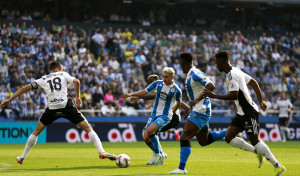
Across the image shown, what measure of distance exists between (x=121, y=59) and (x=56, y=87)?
64.1 feet

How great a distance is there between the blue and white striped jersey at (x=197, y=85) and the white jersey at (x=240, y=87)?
0.92 metres

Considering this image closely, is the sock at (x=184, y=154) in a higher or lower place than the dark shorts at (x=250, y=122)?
lower

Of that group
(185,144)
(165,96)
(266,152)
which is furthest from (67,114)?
(266,152)

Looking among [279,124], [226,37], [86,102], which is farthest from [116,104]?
[226,37]

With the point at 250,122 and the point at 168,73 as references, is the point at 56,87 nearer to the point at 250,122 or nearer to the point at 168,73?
the point at 168,73

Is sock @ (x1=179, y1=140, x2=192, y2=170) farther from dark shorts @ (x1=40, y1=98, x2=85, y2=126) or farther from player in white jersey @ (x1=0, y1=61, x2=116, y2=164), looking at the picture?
dark shorts @ (x1=40, y1=98, x2=85, y2=126)

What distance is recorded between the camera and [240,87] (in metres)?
10.9

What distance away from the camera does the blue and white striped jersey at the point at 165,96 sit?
539 inches

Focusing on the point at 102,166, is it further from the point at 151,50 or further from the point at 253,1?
the point at 253,1

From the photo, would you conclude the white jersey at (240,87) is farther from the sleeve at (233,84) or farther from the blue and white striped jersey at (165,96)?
the blue and white striped jersey at (165,96)

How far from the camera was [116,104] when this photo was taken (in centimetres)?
2917

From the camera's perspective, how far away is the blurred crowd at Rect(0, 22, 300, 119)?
28734 millimetres

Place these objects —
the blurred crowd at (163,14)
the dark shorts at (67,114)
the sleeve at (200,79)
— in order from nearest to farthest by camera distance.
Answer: the sleeve at (200,79) → the dark shorts at (67,114) → the blurred crowd at (163,14)

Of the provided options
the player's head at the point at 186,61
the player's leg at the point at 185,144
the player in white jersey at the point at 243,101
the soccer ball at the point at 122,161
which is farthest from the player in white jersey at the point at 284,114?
the player in white jersey at the point at 243,101
